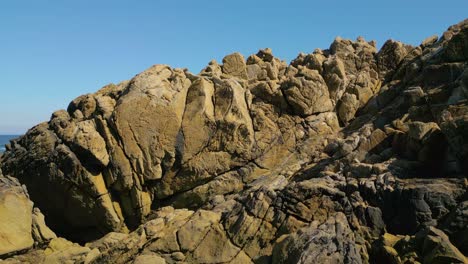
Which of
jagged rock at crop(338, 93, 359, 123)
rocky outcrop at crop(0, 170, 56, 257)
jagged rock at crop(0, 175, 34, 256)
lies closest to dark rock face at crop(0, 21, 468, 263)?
jagged rock at crop(338, 93, 359, 123)

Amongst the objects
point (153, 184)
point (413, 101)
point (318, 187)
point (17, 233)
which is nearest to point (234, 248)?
point (318, 187)

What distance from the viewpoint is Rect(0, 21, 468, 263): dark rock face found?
29.5m

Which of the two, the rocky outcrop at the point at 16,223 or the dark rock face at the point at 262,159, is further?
the rocky outcrop at the point at 16,223

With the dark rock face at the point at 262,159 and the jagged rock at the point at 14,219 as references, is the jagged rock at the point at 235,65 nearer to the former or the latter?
the dark rock face at the point at 262,159

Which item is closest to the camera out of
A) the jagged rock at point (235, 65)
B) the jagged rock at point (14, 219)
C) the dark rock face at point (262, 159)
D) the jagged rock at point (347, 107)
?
the dark rock face at point (262, 159)

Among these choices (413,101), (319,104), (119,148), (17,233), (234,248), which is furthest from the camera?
(319,104)

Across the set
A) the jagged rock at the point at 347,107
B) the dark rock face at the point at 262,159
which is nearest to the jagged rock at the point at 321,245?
the dark rock face at the point at 262,159

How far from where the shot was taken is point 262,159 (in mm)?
42969

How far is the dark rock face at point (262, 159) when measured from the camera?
29.5 metres

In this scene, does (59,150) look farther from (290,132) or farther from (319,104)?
(319,104)

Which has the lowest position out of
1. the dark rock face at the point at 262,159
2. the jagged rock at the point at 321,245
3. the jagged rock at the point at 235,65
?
the jagged rock at the point at 321,245

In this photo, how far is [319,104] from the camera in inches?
1795

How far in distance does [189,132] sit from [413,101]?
1985 centimetres

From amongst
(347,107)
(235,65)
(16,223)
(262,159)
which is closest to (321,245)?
(262,159)
